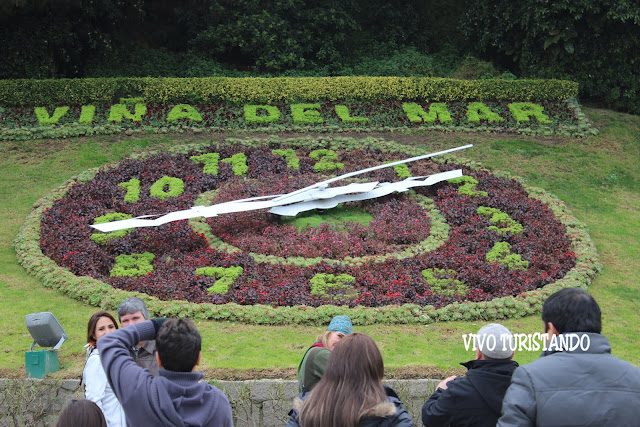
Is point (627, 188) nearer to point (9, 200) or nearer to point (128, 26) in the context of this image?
point (9, 200)

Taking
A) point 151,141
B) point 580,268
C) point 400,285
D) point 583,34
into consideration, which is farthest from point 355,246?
point 583,34

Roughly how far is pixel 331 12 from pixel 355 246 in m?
10.4

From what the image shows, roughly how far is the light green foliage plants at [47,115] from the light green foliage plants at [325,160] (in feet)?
17.8

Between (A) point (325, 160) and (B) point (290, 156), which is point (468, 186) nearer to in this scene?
(A) point (325, 160)

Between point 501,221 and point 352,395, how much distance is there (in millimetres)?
8294

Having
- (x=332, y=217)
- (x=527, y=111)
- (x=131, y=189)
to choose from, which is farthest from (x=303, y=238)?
(x=527, y=111)

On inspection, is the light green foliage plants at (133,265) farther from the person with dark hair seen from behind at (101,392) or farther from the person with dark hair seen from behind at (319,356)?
the person with dark hair seen from behind at (319,356)

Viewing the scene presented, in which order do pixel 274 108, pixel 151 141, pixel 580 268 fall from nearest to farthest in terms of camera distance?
pixel 580 268, pixel 151 141, pixel 274 108

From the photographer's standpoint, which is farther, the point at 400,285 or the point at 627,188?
the point at 627,188

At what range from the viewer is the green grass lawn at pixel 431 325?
306 inches

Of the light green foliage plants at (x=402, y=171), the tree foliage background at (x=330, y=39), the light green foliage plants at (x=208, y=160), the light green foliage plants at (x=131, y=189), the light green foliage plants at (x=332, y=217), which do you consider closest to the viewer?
the light green foliage plants at (x=332, y=217)

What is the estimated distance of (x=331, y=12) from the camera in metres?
19.3

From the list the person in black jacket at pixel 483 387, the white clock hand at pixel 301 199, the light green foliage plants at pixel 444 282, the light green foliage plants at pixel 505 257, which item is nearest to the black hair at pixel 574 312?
the person in black jacket at pixel 483 387

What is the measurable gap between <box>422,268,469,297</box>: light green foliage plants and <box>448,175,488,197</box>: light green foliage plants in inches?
108
